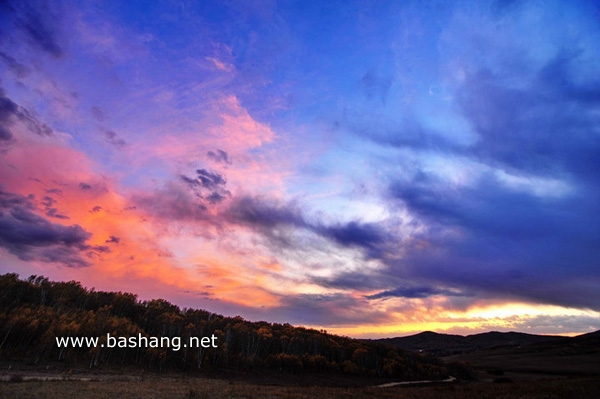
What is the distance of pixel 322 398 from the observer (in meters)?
41.3

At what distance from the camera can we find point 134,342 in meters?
111

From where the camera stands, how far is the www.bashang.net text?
95812 millimetres

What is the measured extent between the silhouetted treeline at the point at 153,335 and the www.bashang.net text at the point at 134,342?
159 cm

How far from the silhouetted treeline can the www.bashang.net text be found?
5.22 feet

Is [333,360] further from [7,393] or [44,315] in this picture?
[7,393]

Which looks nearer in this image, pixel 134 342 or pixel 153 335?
pixel 134 342

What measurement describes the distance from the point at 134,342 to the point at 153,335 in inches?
1193

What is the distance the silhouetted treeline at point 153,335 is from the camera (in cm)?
9469

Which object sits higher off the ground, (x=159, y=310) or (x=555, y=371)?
(x=159, y=310)

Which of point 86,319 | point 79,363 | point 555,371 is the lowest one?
point 555,371

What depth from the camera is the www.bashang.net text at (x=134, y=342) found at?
95.8m

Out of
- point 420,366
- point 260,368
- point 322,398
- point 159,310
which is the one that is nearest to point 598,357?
point 420,366

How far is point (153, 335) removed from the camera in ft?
456

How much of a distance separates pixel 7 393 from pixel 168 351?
85696 millimetres
